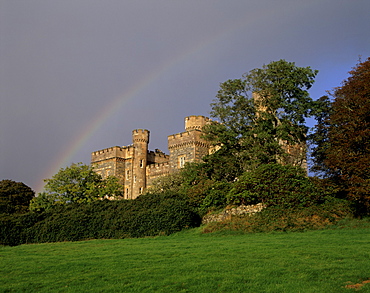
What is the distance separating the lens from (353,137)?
84.9ft

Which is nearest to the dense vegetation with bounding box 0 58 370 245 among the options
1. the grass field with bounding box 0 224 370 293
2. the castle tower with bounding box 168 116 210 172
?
the castle tower with bounding box 168 116 210 172

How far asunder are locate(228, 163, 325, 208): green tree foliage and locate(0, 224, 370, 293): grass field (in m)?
8.70

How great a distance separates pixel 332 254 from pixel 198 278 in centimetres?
578

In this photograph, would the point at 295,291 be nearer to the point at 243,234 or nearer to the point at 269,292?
the point at 269,292

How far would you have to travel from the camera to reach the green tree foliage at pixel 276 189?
27.2 m

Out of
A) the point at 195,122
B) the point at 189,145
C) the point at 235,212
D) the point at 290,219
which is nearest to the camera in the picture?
the point at 290,219

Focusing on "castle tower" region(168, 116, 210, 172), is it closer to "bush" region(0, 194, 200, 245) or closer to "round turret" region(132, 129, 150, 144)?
"round turret" region(132, 129, 150, 144)

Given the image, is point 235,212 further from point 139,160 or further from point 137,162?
point 137,162

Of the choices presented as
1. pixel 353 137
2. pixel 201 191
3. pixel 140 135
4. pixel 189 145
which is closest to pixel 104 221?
pixel 201 191

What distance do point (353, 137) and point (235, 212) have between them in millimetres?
9053

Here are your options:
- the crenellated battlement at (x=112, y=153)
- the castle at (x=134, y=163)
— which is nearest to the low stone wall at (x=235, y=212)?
the castle at (x=134, y=163)

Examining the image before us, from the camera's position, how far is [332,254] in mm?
15070

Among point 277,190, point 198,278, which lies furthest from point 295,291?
point 277,190

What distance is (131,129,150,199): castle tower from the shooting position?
55.3m
